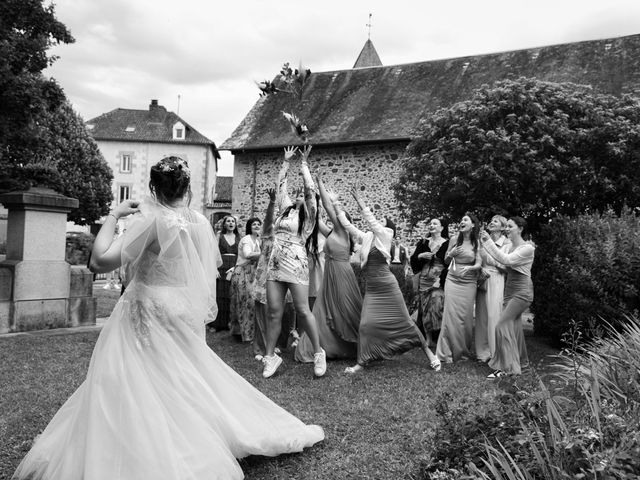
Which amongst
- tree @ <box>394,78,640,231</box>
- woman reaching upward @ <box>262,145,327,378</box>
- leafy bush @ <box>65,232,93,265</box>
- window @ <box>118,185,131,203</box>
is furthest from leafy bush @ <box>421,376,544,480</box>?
window @ <box>118,185,131,203</box>

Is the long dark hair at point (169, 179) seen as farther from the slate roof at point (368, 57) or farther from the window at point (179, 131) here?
the window at point (179, 131)

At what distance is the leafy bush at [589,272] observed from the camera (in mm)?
7480

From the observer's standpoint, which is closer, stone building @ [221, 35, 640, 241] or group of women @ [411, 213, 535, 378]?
group of women @ [411, 213, 535, 378]

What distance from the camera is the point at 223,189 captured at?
182 ft

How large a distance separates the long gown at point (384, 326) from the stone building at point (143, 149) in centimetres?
4189

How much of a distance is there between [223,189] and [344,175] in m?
34.0

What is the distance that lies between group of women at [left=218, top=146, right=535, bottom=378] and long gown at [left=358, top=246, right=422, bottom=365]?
0.01 metres

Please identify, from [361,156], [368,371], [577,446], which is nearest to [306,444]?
[577,446]

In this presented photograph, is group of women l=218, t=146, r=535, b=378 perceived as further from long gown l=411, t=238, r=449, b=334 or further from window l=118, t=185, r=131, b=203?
window l=118, t=185, r=131, b=203

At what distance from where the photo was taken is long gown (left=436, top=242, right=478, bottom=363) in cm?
724

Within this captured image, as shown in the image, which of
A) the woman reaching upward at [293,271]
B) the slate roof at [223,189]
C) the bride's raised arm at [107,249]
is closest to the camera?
the bride's raised arm at [107,249]

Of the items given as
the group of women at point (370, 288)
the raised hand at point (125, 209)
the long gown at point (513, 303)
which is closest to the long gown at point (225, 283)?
the group of women at point (370, 288)

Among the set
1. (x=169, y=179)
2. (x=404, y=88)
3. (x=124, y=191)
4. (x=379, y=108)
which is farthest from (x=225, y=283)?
(x=124, y=191)

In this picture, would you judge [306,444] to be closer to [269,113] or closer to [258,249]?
[258,249]
